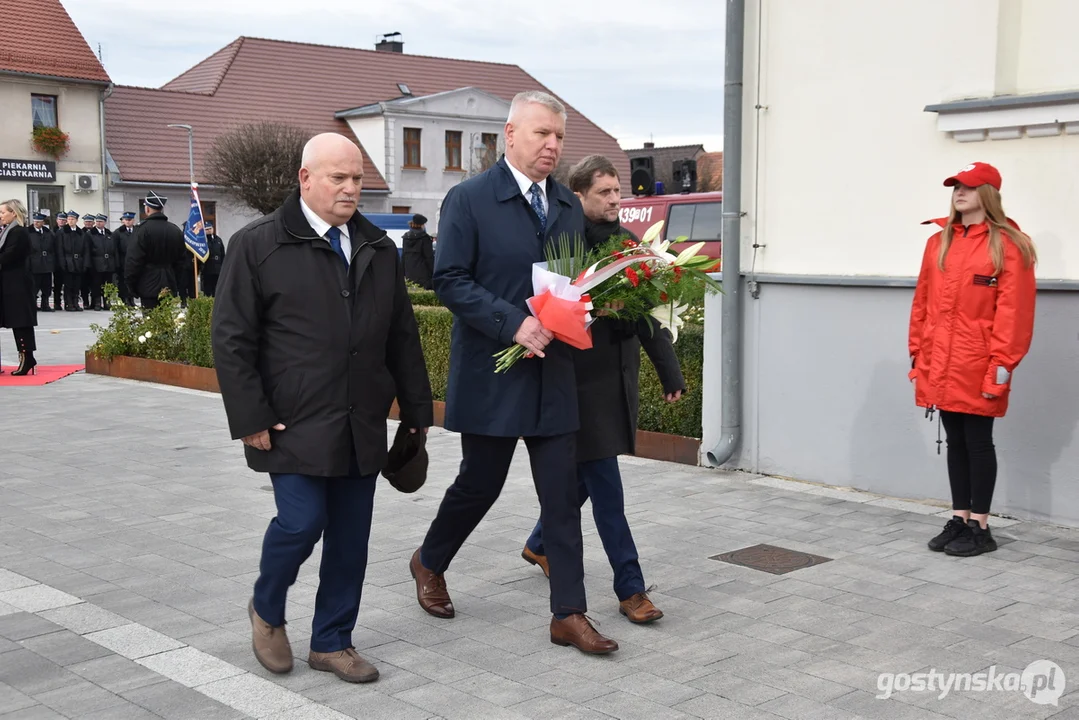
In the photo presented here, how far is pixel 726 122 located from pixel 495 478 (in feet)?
13.3

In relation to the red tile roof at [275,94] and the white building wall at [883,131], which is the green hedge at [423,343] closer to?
the white building wall at [883,131]

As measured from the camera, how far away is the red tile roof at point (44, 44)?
37.7m

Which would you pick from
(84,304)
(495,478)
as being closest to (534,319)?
(495,478)

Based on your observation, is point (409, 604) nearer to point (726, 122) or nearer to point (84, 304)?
point (726, 122)

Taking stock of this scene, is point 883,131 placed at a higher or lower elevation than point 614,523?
higher

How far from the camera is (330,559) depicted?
15.1 feet

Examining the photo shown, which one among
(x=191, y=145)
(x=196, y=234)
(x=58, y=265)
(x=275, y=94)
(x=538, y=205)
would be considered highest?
(x=275, y=94)

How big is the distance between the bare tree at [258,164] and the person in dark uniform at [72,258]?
12.8 m

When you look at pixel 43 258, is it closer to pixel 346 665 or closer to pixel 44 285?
pixel 44 285

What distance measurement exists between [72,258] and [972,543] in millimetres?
24690

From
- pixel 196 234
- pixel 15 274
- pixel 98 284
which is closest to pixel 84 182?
pixel 98 284

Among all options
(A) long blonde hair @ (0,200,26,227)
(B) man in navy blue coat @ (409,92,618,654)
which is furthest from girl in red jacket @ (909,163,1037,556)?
(A) long blonde hair @ (0,200,26,227)

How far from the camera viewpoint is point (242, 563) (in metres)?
6.11

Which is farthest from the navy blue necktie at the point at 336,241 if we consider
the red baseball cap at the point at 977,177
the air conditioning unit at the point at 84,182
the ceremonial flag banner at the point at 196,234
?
the air conditioning unit at the point at 84,182
